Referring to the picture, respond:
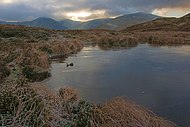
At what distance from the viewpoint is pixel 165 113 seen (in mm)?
12469

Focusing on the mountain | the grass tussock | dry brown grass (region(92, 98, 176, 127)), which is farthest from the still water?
the mountain

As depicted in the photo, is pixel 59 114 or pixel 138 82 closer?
pixel 59 114

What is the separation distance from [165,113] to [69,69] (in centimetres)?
1212

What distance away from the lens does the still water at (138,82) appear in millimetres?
13727

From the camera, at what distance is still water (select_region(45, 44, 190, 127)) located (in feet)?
45.0

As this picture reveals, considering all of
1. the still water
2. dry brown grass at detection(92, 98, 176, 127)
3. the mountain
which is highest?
the mountain

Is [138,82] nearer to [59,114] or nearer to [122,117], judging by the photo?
[59,114]

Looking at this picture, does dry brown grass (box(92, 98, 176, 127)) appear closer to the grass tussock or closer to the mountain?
the grass tussock

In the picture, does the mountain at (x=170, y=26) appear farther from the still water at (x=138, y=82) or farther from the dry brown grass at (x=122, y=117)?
the dry brown grass at (x=122, y=117)

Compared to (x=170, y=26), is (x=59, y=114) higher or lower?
lower

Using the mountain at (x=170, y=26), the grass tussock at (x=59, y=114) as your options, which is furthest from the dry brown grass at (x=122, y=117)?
the mountain at (x=170, y=26)

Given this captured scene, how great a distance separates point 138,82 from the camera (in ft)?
60.4

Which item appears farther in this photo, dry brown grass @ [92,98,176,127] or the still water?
the still water

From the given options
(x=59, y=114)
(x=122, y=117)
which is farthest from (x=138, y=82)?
(x=122, y=117)
